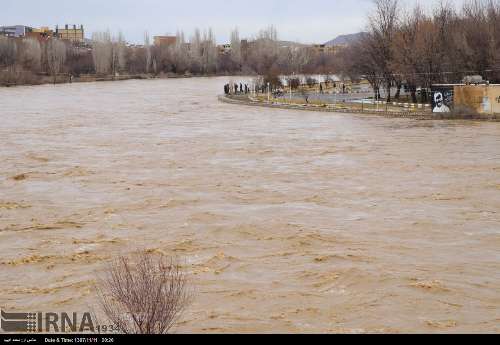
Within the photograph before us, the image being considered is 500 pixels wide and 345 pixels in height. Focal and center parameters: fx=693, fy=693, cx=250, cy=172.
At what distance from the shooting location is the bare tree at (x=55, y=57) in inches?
3189

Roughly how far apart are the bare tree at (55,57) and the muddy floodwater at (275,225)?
60.1m

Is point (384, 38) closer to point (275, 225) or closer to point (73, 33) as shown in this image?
point (275, 225)

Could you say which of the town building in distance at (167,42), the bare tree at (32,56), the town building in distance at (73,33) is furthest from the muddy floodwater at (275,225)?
the town building in distance at (73,33)

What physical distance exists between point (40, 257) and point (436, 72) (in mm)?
30584

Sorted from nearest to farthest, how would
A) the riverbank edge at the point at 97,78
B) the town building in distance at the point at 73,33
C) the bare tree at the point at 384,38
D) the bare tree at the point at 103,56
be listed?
1. the bare tree at the point at 384,38
2. the riverbank edge at the point at 97,78
3. the bare tree at the point at 103,56
4. the town building in distance at the point at 73,33

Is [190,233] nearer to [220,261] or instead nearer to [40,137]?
[220,261]

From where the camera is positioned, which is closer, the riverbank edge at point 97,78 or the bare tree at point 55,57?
the riverbank edge at point 97,78

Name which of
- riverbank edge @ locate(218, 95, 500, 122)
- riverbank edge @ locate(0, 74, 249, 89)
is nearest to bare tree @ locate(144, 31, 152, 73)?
riverbank edge @ locate(0, 74, 249, 89)

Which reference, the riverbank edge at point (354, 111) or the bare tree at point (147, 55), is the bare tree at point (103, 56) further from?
the riverbank edge at point (354, 111)

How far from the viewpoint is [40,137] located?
2500 centimetres

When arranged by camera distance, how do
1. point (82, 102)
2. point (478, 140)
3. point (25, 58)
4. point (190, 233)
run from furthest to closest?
point (25, 58) → point (82, 102) → point (478, 140) → point (190, 233)

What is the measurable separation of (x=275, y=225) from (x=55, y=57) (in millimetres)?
75930
